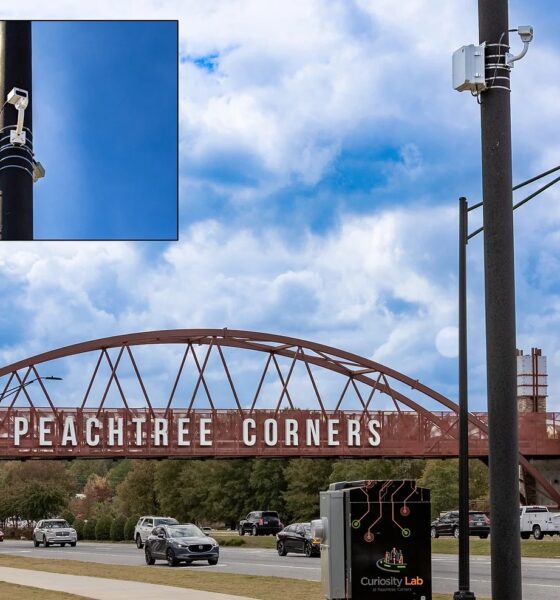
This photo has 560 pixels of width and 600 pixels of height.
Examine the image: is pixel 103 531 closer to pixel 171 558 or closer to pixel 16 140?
pixel 171 558

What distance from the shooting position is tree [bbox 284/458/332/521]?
84438 millimetres

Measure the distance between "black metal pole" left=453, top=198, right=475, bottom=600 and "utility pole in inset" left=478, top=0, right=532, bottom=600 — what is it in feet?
28.7

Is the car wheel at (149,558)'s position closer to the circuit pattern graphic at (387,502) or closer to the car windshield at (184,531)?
the car windshield at (184,531)

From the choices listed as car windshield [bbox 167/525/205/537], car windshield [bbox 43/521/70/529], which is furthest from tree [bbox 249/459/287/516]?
car windshield [bbox 167/525/205/537]

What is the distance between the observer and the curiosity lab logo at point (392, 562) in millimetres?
16109

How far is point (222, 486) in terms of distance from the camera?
9538 cm

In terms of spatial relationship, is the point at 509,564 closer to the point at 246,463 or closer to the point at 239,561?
the point at 239,561

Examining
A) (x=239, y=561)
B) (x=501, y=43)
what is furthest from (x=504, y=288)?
(x=239, y=561)

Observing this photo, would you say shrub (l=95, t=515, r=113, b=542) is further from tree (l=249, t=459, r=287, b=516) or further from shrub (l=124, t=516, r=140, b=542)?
tree (l=249, t=459, r=287, b=516)

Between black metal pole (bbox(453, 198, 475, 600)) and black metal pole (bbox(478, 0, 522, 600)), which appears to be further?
black metal pole (bbox(453, 198, 475, 600))

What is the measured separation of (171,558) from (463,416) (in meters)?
18.1

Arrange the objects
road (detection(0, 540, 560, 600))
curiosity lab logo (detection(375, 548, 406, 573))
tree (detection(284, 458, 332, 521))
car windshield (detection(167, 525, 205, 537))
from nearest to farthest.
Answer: curiosity lab logo (detection(375, 548, 406, 573)), road (detection(0, 540, 560, 600)), car windshield (detection(167, 525, 205, 537)), tree (detection(284, 458, 332, 521))

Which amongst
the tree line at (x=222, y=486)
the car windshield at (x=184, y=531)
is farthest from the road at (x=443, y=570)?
the tree line at (x=222, y=486)

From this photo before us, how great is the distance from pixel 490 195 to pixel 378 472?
69956 millimetres
